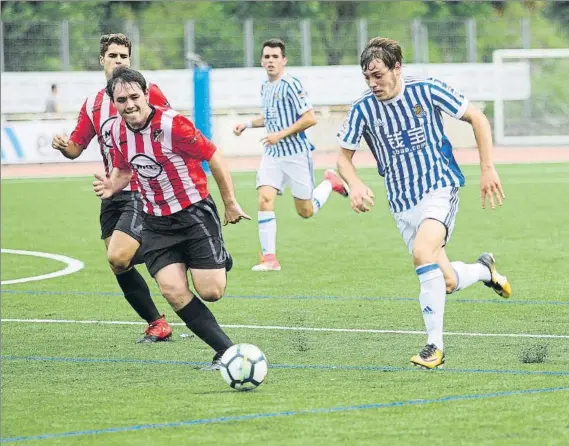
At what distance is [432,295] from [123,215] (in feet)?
7.08

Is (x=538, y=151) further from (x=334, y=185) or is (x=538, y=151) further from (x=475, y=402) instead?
(x=475, y=402)

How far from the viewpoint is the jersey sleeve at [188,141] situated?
7.27 m

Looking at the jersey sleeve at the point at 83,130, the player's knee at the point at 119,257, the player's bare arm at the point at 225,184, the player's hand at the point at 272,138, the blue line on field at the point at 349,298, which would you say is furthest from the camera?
the player's hand at the point at 272,138

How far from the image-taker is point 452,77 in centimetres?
3169

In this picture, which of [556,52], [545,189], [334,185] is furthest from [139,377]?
[556,52]

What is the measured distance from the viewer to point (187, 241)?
7461mm

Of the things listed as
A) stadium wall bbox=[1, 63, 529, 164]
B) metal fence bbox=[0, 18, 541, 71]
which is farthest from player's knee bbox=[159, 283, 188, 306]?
metal fence bbox=[0, 18, 541, 71]

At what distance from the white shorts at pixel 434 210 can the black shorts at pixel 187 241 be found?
1.13 metres

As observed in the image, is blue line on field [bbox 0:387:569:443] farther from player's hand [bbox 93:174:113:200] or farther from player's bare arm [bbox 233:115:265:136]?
player's bare arm [bbox 233:115:265:136]

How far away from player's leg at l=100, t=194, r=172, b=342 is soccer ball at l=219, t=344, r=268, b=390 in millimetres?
1736

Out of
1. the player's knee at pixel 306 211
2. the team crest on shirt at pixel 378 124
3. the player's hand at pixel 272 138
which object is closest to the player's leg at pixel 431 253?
the team crest on shirt at pixel 378 124

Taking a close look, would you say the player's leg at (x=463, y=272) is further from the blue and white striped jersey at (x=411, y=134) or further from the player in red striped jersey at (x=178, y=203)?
the player in red striped jersey at (x=178, y=203)

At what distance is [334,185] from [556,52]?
68.8ft

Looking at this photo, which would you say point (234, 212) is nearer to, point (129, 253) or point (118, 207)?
point (129, 253)
